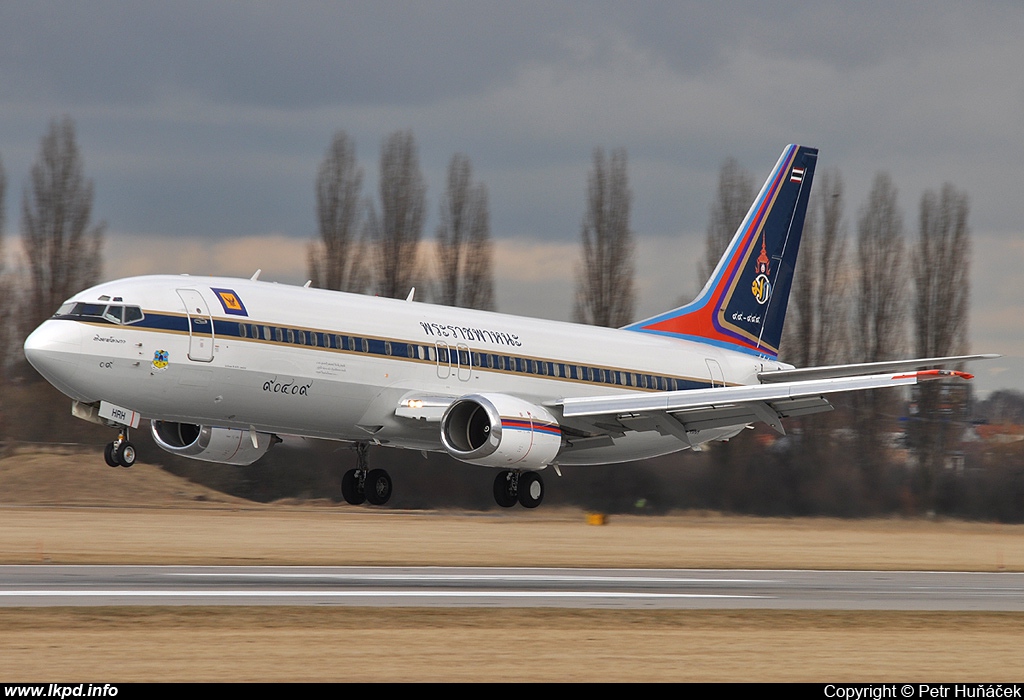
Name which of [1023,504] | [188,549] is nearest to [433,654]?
[188,549]

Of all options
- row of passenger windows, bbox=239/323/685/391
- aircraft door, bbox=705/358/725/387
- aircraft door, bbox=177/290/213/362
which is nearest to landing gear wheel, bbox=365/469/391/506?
row of passenger windows, bbox=239/323/685/391

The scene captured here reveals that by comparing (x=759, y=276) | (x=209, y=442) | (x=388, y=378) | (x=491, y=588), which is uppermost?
(x=759, y=276)

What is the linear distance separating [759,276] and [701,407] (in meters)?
11.3

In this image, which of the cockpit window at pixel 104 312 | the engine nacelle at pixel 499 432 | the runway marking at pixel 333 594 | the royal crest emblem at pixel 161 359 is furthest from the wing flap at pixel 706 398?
the cockpit window at pixel 104 312

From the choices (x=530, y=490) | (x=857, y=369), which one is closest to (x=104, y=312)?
(x=530, y=490)

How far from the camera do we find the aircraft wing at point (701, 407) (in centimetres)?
3180

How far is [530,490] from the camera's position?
33.7m

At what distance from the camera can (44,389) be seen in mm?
55625

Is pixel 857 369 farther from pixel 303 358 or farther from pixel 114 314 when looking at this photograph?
pixel 114 314

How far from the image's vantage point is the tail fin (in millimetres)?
41281

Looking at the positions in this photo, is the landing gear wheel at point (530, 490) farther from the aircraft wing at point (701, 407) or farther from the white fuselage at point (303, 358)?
the white fuselage at point (303, 358)

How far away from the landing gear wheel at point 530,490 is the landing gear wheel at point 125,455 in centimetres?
1062

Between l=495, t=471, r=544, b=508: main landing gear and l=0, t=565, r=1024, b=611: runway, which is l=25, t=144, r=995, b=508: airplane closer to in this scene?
l=495, t=471, r=544, b=508: main landing gear

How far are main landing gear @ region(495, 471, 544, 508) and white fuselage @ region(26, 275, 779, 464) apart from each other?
6.94 ft
